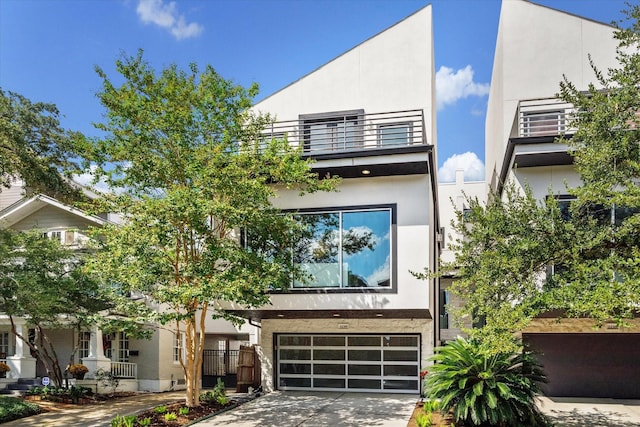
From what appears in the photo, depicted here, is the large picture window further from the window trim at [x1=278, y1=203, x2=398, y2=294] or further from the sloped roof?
the sloped roof

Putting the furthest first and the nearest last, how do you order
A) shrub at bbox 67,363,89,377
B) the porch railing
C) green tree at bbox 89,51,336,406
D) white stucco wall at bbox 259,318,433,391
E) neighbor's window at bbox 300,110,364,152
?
the porch railing, shrub at bbox 67,363,89,377, neighbor's window at bbox 300,110,364,152, white stucco wall at bbox 259,318,433,391, green tree at bbox 89,51,336,406

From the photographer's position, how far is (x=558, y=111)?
16.0 meters

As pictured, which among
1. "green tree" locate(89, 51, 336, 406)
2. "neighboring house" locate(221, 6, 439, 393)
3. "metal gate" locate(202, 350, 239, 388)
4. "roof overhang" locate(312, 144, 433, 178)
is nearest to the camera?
"green tree" locate(89, 51, 336, 406)

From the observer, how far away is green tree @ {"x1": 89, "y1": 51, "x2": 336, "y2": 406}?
38.8 feet

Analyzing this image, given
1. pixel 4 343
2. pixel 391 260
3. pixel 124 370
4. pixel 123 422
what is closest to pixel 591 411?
pixel 391 260

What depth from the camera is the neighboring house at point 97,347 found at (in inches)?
758

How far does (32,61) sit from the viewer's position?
17094 millimetres

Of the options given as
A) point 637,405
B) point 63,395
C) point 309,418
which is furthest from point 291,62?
point 637,405

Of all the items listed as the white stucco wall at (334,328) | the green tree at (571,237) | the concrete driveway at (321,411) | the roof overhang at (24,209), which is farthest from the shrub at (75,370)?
the green tree at (571,237)

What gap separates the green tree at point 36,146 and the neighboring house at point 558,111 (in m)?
11.9

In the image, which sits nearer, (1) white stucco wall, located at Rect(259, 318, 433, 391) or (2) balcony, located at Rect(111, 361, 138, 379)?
(1) white stucco wall, located at Rect(259, 318, 433, 391)

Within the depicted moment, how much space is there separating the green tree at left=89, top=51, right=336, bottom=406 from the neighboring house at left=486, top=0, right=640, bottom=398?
23.4 feet

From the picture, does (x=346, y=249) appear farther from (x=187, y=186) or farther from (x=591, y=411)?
(x=591, y=411)

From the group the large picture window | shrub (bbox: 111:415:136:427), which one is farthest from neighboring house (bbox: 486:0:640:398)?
shrub (bbox: 111:415:136:427)
